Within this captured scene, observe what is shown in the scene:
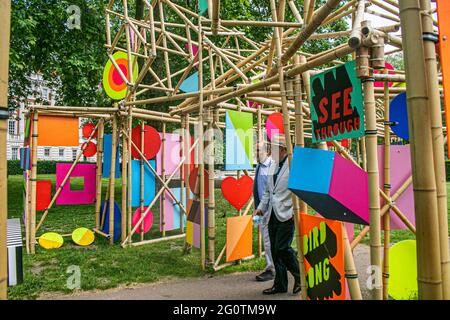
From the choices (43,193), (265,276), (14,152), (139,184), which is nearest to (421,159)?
(265,276)

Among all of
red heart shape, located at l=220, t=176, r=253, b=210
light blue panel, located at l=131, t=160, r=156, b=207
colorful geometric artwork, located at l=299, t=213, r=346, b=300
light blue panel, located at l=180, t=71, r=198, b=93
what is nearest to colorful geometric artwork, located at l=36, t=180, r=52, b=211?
light blue panel, located at l=131, t=160, r=156, b=207

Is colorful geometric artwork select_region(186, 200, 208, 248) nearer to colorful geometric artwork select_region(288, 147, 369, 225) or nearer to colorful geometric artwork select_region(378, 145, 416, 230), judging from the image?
colorful geometric artwork select_region(378, 145, 416, 230)

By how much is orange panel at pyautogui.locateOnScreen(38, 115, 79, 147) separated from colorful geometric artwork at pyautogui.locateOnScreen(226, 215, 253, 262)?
3.65 meters

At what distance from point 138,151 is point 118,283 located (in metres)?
2.83

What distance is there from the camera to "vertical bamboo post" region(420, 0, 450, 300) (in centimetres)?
150

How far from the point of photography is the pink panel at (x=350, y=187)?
95.5 inches

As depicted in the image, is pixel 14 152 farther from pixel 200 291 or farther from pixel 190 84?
pixel 200 291

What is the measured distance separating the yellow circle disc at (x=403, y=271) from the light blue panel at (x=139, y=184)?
5.13 meters

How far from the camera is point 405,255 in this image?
3197 millimetres

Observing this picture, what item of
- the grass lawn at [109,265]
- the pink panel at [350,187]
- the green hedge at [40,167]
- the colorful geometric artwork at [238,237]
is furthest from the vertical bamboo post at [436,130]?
the green hedge at [40,167]

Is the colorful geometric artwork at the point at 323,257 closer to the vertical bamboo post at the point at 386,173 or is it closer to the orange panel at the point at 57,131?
the vertical bamboo post at the point at 386,173

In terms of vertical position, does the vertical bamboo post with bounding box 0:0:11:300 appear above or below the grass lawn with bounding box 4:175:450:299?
above

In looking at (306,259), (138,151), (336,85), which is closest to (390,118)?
(336,85)

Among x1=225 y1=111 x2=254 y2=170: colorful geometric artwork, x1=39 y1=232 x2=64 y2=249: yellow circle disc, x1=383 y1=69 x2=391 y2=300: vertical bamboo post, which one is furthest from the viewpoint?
x1=39 y1=232 x2=64 y2=249: yellow circle disc
